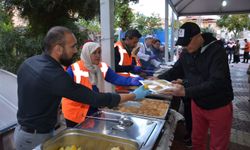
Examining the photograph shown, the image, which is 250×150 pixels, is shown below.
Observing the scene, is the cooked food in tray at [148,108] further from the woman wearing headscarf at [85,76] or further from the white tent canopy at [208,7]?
the white tent canopy at [208,7]

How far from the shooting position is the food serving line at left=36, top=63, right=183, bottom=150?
5.22ft

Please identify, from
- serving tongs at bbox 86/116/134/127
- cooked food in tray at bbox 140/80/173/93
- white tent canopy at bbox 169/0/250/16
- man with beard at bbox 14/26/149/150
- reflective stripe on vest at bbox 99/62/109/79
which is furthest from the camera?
white tent canopy at bbox 169/0/250/16

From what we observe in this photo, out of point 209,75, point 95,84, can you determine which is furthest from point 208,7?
point 95,84

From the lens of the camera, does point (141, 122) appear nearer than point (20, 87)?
No

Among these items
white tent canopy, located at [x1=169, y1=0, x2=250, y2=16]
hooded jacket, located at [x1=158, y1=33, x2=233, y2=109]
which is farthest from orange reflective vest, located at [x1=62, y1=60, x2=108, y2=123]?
white tent canopy, located at [x1=169, y1=0, x2=250, y2=16]

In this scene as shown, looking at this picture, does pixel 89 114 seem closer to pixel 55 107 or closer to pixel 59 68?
pixel 55 107

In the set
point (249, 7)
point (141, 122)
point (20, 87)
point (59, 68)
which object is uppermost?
point (249, 7)

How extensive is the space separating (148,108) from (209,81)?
657mm

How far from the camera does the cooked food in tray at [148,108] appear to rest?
7.40 ft

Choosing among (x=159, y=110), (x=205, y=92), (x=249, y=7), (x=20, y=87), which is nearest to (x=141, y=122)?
(x=159, y=110)

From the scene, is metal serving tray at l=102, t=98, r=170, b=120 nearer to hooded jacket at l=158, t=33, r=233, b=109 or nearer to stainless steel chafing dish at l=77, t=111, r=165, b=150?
stainless steel chafing dish at l=77, t=111, r=165, b=150

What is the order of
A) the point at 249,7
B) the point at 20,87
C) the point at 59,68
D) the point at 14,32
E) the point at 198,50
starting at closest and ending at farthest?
1. the point at 59,68
2. the point at 20,87
3. the point at 198,50
4. the point at 14,32
5. the point at 249,7

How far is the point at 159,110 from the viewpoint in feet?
7.67

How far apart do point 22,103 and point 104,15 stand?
4.65 ft
